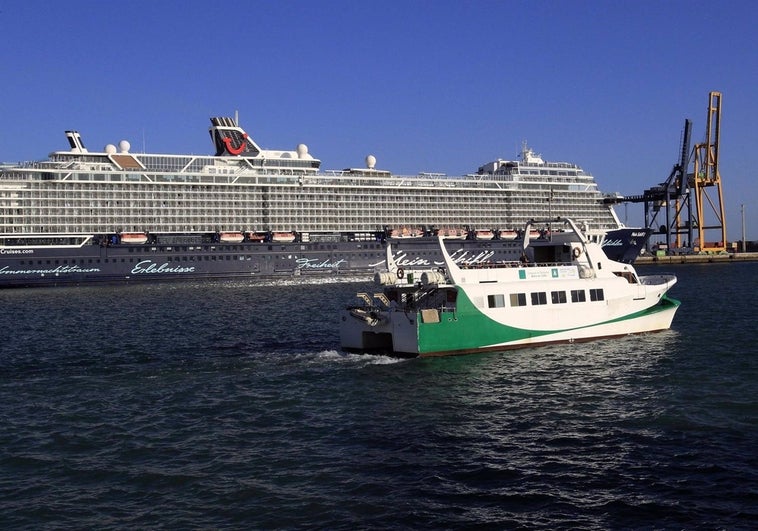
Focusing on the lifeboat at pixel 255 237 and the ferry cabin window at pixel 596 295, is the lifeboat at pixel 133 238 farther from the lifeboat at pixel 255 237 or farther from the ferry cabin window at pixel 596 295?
the ferry cabin window at pixel 596 295

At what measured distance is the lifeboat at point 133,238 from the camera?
7944 centimetres

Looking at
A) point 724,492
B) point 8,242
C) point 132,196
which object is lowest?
point 724,492

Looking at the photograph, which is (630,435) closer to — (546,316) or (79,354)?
(546,316)

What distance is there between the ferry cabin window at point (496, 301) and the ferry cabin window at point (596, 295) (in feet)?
14.6

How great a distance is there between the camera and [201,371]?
25641 mm

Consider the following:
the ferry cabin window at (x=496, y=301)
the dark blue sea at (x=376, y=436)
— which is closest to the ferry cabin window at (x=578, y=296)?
the dark blue sea at (x=376, y=436)

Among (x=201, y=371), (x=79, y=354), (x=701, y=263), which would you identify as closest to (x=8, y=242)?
(x=79, y=354)

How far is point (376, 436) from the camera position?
686 inches

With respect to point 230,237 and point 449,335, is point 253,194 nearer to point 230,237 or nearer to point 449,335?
point 230,237

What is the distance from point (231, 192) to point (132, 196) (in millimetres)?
11758

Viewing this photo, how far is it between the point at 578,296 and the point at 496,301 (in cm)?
404

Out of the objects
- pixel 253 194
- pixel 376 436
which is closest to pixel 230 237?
pixel 253 194

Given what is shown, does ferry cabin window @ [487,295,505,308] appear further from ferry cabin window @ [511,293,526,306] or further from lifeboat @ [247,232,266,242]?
lifeboat @ [247,232,266,242]

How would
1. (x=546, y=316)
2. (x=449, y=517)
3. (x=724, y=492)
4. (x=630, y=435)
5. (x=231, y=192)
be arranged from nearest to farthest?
(x=449, y=517)
(x=724, y=492)
(x=630, y=435)
(x=546, y=316)
(x=231, y=192)
